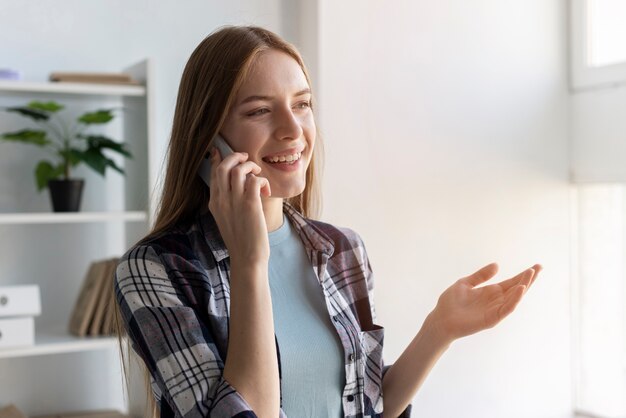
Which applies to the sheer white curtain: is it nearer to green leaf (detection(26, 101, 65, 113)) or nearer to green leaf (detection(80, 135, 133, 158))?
green leaf (detection(80, 135, 133, 158))

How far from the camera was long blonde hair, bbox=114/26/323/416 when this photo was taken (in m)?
1.42

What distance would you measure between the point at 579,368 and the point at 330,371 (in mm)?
2097

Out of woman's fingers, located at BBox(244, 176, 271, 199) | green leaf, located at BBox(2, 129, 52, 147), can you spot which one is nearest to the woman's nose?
woman's fingers, located at BBox(244, 176, 271, 199)

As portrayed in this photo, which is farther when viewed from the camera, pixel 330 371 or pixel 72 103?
pixel 72 103

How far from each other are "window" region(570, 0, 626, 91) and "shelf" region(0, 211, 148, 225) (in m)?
1.65

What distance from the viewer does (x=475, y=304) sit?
5.05 ft

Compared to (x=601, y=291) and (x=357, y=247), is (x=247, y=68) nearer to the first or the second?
(x=357, y=247)

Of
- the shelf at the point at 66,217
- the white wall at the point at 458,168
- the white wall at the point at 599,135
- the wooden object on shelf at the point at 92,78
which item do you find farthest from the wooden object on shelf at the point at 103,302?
the white wall at the point at 599,135

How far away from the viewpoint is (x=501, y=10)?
3.04m

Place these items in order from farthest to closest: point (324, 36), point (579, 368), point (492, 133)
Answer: point (579, 368) → point (492, 133) → point (324, 36)

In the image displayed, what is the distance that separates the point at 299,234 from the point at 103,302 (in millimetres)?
1199

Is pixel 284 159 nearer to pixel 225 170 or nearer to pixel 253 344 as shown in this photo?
pixel 225 170

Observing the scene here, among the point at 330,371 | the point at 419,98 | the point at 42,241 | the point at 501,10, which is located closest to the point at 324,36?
the point at 419,98

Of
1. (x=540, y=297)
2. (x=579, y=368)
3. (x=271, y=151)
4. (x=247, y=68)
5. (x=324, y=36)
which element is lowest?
(x=579, y=368)
